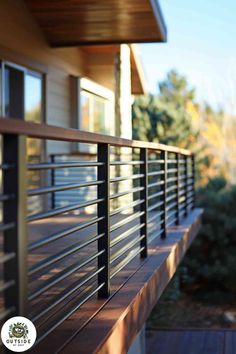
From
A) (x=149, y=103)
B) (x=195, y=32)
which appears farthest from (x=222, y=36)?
(x=149, y=103)

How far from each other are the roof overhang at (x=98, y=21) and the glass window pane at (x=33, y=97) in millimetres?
789

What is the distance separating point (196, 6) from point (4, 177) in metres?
50.5

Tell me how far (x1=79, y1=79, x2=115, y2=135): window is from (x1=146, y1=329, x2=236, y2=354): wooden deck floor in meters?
4.00

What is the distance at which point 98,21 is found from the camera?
30.4 feet

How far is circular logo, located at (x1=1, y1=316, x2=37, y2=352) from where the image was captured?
2.56 meters

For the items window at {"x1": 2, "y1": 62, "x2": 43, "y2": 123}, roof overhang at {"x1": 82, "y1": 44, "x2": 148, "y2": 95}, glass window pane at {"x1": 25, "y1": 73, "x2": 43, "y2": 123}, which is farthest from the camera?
roof overhang at {"x1": 82, "y1": 44, "x2": 148, "y2": 95}

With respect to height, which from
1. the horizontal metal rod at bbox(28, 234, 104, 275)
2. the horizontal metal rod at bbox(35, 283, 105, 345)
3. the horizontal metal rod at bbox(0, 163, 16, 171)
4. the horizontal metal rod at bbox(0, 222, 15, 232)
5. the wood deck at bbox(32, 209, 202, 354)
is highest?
the horizontal metal rod at bbox(0, 163, 16, 171)

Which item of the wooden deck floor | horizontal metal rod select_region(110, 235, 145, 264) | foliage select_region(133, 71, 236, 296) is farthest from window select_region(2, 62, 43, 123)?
foliage select_region(133, 71, 236, 296)

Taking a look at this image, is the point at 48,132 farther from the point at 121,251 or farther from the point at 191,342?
the point at 191,342

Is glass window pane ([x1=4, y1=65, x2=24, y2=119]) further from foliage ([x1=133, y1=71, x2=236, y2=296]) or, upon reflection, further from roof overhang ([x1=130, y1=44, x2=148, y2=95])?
foliage ([x1=133, y1=71, x2=236, y2=296])

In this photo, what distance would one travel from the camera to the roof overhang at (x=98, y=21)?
28.5 feet

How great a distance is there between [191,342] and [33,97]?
4.36 metres

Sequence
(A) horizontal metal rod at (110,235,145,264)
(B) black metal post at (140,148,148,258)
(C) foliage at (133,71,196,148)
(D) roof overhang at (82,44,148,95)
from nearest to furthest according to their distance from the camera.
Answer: (A) horizontal metal rod at (110,235,145,264)
(B) black metal post at (140,148,148,258)
(D) roof overhang at (82,44,148,95)
(C) foliage at (133,71,196,148)

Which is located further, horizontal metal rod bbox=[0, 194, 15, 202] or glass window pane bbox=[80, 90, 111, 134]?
glass window pane bbox=[80, 90, 111, 134]
